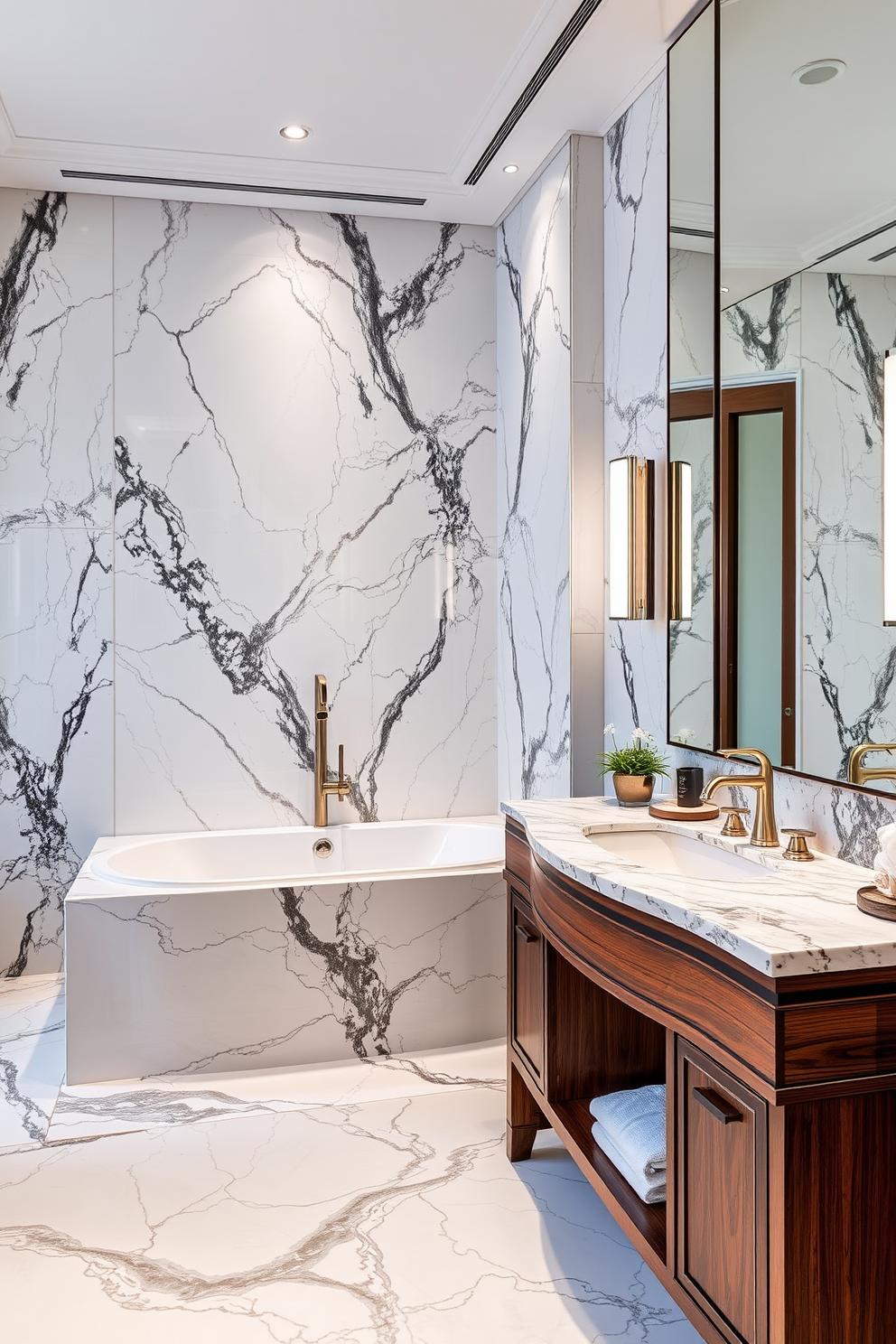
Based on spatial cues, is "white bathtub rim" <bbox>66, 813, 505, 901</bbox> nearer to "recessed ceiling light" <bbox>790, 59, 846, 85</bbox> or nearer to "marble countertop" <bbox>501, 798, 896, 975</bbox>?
"marble countertop" <bbox>501, 798, 896, 975</bbox>

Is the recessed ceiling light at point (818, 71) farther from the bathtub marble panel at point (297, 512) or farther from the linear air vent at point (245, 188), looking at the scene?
the bathtub marble panel at point (297, 512)

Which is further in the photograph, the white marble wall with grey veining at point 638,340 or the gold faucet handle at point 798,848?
the white marble wall with grey veining at point 638,340

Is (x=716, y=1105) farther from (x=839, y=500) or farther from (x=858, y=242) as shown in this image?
(x=858, y=242)

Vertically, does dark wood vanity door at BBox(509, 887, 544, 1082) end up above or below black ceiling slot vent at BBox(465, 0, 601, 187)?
below

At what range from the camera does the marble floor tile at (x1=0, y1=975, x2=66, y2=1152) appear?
251cm

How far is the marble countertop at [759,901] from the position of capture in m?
1.24

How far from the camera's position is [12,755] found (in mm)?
3451

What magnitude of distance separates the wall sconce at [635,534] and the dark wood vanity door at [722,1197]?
1.40 m

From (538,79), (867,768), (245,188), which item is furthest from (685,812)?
(245,188)

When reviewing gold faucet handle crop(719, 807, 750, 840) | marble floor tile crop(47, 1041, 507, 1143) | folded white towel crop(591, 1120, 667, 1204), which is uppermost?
gold faucet handle crop(719, 807, 750, 840)

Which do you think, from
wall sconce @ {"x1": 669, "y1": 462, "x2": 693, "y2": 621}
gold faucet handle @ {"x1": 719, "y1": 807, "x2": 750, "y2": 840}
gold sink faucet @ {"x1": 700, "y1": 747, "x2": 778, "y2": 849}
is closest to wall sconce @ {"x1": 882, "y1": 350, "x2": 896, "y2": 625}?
gold sink faucet @ {"x1": 700, "y1": 747, "x2": 778, "y2": 849}

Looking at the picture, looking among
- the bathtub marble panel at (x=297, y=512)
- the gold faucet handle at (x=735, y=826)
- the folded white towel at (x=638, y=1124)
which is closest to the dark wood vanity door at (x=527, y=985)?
the folded white towel at (x=638, y=1124)

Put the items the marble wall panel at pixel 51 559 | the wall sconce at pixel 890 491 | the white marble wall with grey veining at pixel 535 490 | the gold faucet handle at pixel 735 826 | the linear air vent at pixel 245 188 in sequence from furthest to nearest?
the marble wall panel at pixel 51 559
the linear air vent at pixel 245 188
the white marble wall with grey veining at pixel 535 490
the gold faucet handle at pixel 735 826
the wall sconce at pixel 890 491

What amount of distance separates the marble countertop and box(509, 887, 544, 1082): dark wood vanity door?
275mm
